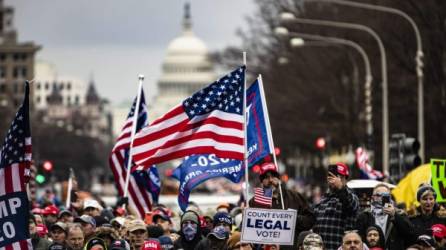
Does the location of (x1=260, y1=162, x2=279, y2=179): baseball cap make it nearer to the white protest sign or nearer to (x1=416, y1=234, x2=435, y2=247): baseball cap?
the white protest sign

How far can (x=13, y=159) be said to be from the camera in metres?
17.9

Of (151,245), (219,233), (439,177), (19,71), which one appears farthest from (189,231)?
(19,71)

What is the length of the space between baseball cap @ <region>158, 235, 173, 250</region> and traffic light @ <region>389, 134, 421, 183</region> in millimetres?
13462

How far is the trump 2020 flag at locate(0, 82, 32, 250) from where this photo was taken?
17.5 meters

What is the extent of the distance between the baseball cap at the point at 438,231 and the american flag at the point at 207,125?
2.22 metres

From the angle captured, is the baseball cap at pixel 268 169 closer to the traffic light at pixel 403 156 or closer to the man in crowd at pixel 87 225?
the man in crowd at pixel 87 225

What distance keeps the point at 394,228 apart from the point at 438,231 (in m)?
0.55

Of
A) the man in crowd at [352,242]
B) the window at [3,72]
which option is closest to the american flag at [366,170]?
the man in crowd at [352,242]

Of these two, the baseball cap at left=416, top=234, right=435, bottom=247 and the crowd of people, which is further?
the crowd of people

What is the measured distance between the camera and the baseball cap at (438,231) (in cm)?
2081

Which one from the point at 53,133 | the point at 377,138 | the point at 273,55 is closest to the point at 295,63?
the point at 273,55

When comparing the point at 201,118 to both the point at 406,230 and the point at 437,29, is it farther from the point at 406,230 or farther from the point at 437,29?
the point at 437,29

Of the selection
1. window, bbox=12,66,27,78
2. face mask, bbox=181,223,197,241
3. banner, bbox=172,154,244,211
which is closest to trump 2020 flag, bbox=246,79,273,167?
banner, bbox=172,154,244,211

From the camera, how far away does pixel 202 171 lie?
23.2 m
